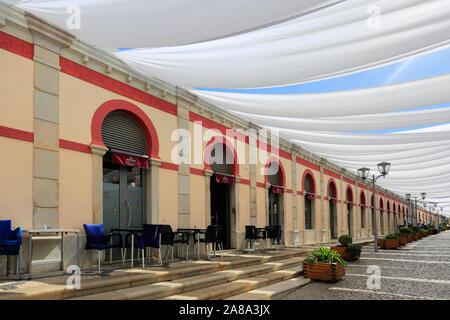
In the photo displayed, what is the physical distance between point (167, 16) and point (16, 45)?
2546mm

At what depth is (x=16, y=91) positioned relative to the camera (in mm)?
5473

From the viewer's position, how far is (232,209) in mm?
10797

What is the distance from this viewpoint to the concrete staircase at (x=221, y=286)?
4.98 metres

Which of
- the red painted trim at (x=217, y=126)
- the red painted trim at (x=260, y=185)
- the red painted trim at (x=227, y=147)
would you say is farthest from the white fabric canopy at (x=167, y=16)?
the red painted trim at (x=260, y=185)

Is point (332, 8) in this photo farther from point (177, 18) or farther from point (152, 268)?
point (152, 268)

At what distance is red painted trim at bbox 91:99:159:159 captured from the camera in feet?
22.0

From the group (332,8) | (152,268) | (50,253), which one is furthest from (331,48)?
(50,253)

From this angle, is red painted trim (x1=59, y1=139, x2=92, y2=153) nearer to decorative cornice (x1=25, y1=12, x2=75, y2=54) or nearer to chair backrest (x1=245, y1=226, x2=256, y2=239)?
decorative cornice (x1=25, y1=12, x2=75, y2=54)

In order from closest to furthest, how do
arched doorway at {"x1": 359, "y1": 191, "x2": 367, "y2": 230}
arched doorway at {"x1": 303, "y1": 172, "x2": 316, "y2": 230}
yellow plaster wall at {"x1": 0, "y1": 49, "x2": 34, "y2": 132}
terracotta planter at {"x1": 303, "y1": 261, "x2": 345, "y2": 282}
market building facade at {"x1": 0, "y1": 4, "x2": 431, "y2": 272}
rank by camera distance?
yellow plaster wall at {"x1": 0, "y1": 49, "x2": 34, "y2": 132} → market building facade at {"x1": 0, "y1": 4, "x2": 431, "y2": 272} → terracotta planter at {"x1": 303, "y1": 261, "x2": 345, "y2": 282} → arched doorway at {"x1": 303, "y1": 172, "x2": 316, "y2": 230} → arched doorway at {"x1": 359, "y1": 191, "x2": 367, "y2": 230}

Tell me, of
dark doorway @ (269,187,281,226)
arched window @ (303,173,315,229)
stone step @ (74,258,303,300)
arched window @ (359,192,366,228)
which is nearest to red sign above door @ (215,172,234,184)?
stone step @ (74,258,303,300)

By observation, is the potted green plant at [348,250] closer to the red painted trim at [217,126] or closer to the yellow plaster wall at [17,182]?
the red painted trim at [217,126]

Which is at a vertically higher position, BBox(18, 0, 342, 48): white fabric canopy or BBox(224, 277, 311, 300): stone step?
BBox(18, 0, 342, 48): white fabric canopy

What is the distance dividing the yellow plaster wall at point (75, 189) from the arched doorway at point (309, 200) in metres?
11.4

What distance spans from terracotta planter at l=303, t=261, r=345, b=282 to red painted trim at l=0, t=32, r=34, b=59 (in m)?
6.03
